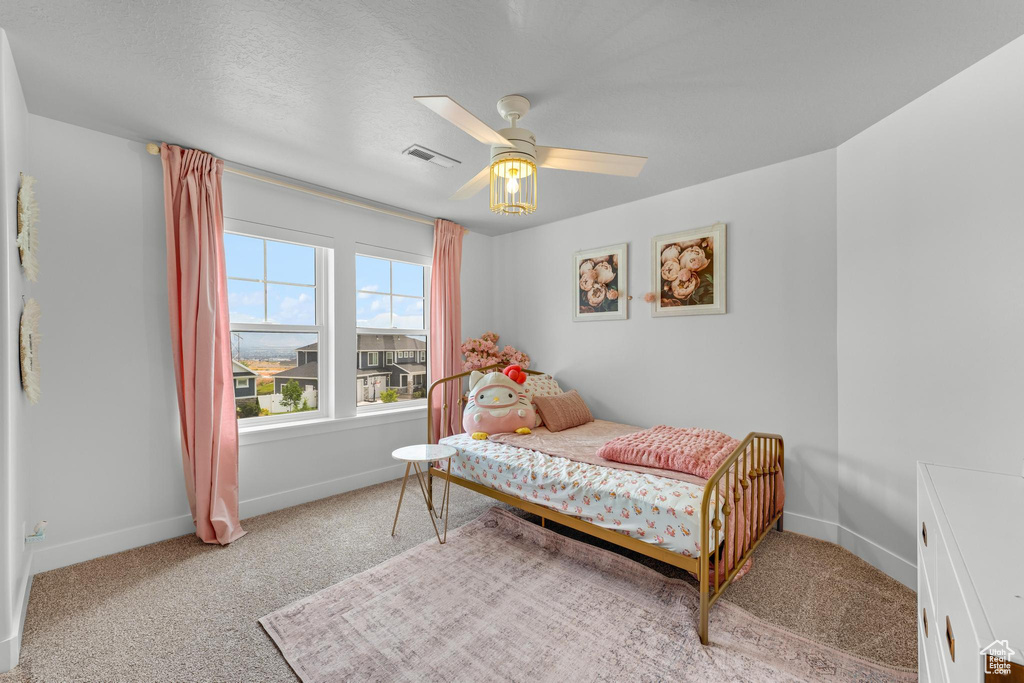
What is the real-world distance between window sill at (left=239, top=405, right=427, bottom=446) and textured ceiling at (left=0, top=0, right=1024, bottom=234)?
1.91 m

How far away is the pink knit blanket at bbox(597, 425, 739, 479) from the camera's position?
7.41 feet

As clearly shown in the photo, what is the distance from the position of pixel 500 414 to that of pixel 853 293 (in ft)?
7.86

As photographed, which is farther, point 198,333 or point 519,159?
point 198,333

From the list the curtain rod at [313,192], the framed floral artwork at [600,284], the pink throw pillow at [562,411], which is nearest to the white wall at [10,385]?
the curtain rod at [313,192]

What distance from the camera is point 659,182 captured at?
3.14 m

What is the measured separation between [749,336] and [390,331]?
3.02m

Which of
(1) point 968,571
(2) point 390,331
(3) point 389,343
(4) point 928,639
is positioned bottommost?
(4) point 928,639

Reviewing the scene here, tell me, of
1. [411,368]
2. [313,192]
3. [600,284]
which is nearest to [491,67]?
[313,192]

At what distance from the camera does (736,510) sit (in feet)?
6.68

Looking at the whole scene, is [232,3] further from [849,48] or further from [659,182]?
[659,182]

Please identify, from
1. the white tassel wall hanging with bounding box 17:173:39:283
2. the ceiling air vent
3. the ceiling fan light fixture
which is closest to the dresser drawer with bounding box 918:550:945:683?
the ceiling fan light fixture

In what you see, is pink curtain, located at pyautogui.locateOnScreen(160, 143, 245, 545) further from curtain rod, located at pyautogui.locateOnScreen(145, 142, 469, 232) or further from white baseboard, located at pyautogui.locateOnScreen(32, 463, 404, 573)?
white baseboard, located at pyautogui.locateOnScreen(32, 463, 404, 573)

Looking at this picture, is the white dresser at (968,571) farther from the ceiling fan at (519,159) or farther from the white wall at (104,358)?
the white wall at (104,358)

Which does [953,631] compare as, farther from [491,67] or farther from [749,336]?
[749,336]
